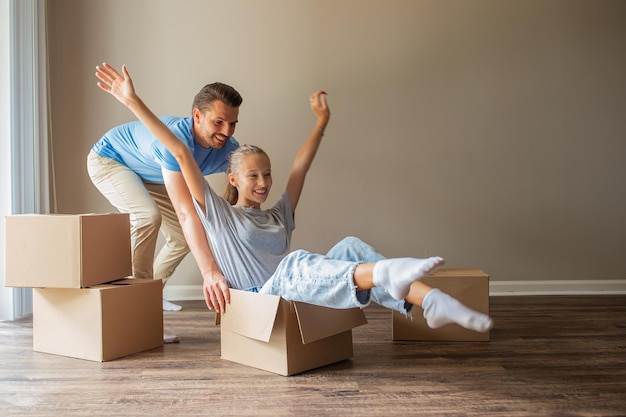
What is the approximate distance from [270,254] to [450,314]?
2.37 feet

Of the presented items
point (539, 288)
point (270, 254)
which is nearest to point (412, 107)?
point (539, 288)

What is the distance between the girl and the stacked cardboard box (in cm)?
34

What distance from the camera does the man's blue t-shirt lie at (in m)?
2.34

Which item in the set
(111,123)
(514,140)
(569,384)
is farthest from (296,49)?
(569,384)

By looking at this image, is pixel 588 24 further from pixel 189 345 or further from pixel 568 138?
pixel 189 345

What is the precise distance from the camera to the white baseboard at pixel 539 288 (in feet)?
11.1

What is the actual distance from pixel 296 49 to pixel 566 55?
1.50 meters

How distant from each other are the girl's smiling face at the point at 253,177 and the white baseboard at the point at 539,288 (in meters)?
1.43

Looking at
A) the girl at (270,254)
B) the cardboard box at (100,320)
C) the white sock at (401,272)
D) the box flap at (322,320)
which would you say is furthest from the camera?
the cardboard box at (100,320)

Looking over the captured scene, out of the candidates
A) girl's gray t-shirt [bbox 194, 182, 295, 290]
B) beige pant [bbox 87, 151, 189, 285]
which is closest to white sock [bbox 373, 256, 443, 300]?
girl's gray t-shirt [bbox 194, 182, 295, 290]

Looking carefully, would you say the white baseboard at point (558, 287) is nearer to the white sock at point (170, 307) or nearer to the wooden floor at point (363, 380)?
the wooden floor at point (363, 380)

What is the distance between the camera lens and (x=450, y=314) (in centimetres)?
155

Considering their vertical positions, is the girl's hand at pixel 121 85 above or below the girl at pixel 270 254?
above

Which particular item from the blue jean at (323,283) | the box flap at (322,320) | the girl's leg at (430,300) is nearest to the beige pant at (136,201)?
the blue jean at (323,283)
